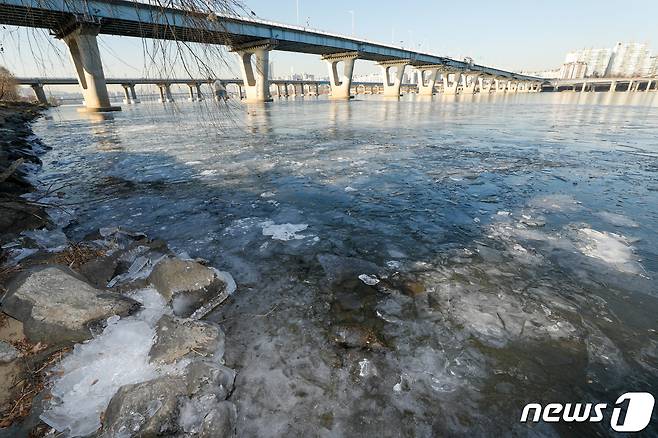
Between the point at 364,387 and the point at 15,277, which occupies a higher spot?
the point at 15,277

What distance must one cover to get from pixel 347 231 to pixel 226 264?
2.10 m

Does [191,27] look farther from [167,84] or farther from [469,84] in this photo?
[469,84]

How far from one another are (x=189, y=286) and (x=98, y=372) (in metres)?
1.14

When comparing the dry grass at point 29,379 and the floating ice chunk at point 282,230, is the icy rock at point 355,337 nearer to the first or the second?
the floating ice chunk at point 282,230

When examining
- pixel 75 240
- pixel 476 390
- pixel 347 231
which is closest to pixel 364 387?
pixel 476 390

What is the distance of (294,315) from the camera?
A: 334 cm

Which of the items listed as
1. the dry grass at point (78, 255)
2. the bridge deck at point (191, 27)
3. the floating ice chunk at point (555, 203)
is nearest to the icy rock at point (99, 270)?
the dry grass at point (78, 255)

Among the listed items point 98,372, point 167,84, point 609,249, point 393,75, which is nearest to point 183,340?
point 98,372

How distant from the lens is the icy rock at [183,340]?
269 centimetres

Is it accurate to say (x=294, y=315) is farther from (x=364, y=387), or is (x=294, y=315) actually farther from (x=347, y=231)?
(x=347, y=231)

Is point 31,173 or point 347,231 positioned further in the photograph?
point 31,173

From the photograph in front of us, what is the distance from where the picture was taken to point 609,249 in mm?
4512

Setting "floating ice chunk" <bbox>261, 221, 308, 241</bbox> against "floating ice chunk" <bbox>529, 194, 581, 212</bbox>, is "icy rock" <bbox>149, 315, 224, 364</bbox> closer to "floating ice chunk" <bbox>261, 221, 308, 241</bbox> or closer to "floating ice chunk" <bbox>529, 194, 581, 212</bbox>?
"floating ice chunk" <bbox>261, 221, 308, 241</bbox>

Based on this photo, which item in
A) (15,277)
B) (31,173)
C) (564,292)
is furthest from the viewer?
(31,173)
